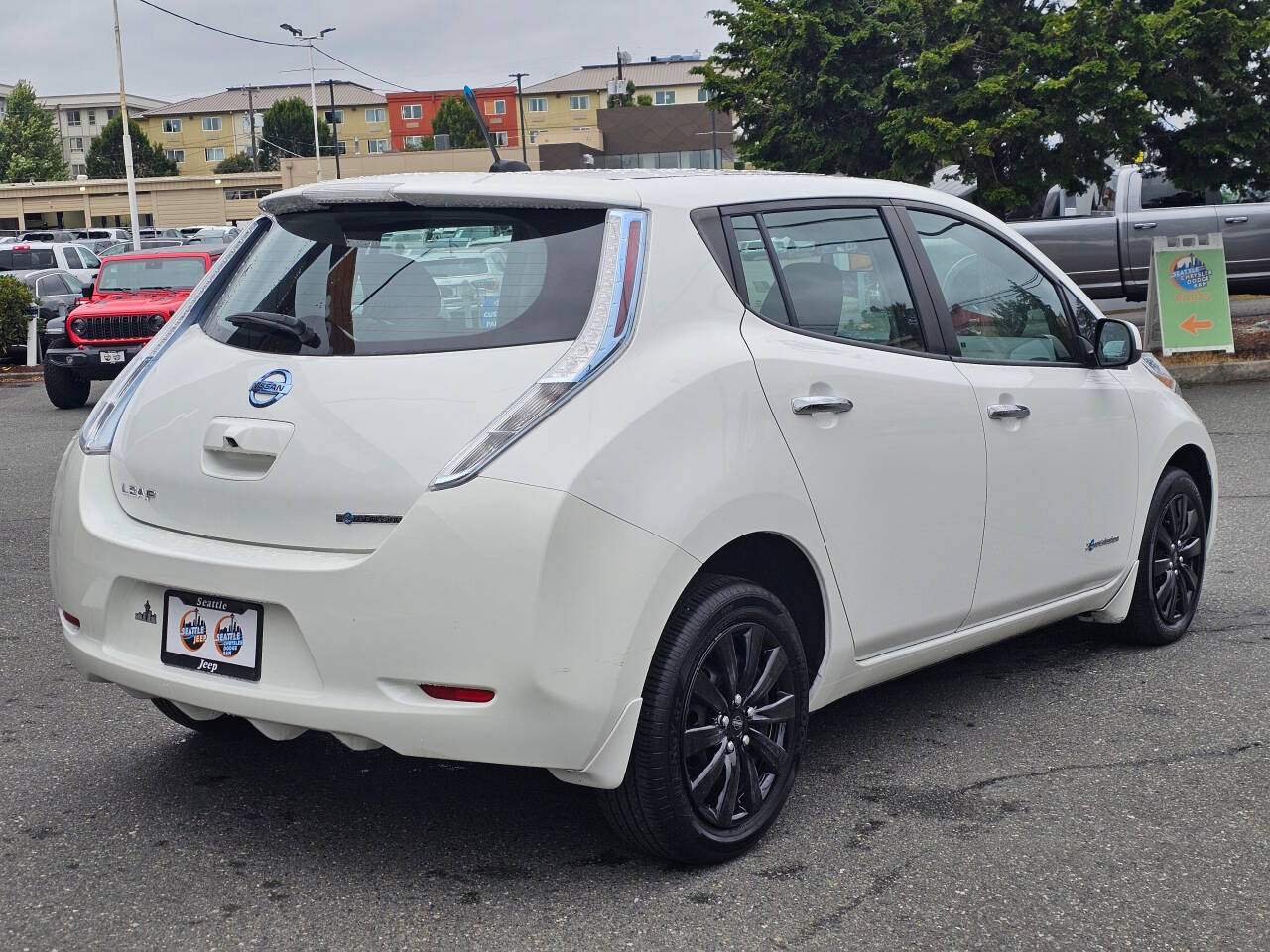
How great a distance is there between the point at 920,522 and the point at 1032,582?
0.76 meters

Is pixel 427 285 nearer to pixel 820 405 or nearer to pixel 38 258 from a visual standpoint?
pixel 820 405

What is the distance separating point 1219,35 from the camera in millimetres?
13539

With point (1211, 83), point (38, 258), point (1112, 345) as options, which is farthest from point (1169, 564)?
point (38, 258)

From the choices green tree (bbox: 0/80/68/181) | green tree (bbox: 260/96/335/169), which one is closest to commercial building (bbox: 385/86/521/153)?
green tree (bbox: 260/96/335/169)

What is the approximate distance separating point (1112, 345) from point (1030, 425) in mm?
663

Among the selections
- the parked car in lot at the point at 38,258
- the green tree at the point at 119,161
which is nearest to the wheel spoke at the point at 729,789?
the parked car in lot at the point at 38,258

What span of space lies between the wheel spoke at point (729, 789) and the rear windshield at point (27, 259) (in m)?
33.4

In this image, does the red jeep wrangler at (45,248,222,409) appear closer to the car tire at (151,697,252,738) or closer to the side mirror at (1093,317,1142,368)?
the car tire at (151,697,252,738)

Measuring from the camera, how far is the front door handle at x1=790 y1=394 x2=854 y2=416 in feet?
11.9

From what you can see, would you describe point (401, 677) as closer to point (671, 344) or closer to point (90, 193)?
point (671, 344)

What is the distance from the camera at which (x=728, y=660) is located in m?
3.49

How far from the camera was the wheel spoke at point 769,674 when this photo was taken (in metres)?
Result: 3.58

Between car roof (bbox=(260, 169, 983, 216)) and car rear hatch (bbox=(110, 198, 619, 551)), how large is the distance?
0.12 feet

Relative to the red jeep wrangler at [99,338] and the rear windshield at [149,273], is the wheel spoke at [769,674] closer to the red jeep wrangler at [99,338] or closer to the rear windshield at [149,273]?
the red jeep wrangler at [99,338]
